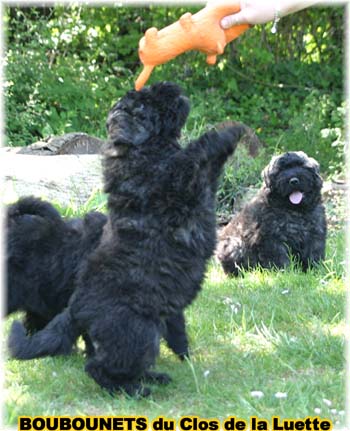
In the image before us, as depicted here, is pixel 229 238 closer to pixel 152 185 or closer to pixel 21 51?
pixel 152 185

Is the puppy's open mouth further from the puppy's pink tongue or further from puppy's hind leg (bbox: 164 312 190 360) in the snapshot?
puppy's hind leg (bbox: 164 312 190 360)

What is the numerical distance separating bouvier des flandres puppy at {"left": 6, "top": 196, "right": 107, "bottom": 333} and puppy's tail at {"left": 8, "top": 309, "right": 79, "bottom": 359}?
13.6 inches

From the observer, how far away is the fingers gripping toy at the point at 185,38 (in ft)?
15.1

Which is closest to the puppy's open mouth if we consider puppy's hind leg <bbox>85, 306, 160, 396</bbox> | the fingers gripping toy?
the fingers gripping toy

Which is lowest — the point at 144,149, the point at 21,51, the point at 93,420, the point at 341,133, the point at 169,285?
the point at 93,420

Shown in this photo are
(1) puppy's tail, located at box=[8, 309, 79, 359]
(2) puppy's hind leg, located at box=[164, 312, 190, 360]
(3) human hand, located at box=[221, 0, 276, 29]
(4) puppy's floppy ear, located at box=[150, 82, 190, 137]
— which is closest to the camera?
(1) puppy's tail, located at box=[8, 309, 79, 359]

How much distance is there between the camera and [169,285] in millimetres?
4137

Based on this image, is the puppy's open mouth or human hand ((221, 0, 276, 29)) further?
the puppy's open mouth

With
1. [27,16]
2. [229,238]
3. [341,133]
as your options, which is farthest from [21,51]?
[229,238]

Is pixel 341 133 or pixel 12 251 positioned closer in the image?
pixel 12 251

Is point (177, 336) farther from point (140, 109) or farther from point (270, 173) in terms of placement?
point (270, 173)

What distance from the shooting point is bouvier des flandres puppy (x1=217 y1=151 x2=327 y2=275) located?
6832 millimetres

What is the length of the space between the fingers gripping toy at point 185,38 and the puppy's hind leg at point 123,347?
131 centimetres

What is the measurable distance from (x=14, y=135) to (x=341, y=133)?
4.38 m
